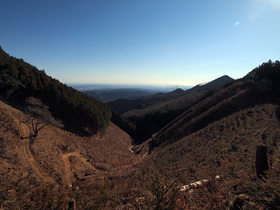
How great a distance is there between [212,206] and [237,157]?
6.75 meters

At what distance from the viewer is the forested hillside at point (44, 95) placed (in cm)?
2345

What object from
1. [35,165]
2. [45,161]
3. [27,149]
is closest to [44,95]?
[27,149]

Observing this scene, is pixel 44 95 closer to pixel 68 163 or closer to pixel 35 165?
pixel 68 163

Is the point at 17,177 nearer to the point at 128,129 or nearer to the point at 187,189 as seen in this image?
the point at 187,189

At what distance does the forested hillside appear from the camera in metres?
23.5

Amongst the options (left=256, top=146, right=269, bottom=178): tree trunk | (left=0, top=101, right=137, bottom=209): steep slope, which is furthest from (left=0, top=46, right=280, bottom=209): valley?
(left=256, top=146, right=269, bottom=178): tree trunk

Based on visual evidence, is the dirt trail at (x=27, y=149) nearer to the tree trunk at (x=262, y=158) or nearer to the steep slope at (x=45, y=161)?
the steep slope at (x=45, y=161)

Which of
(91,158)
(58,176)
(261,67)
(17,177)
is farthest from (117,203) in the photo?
(261,67)

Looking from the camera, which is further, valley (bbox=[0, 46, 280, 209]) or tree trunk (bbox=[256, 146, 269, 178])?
tree trunk (bbox=[256, 146, 269, 178])

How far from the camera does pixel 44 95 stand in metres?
27.8

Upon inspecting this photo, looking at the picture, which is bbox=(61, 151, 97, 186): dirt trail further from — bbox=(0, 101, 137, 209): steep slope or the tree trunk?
the tree trunk

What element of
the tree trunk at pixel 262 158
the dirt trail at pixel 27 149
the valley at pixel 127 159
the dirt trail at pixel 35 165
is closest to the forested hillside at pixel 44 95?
the valley at pixel 127 159

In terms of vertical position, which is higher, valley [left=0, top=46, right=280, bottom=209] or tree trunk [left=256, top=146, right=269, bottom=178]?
tree trunk [left=256, top=146, right=269, bottom=178]

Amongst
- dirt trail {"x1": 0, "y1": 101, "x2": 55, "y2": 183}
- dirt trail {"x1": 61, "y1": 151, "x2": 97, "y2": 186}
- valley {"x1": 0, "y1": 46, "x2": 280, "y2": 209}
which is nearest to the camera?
valley {"x1": 0, "y1": 46, "x2": 280, "y2": 209}
